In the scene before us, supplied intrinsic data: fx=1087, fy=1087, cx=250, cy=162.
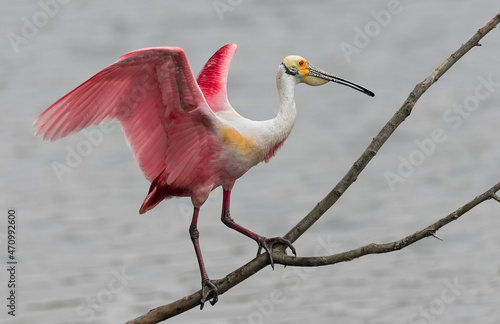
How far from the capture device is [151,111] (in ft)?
24.7

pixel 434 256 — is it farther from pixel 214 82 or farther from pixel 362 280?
pixel 214 82

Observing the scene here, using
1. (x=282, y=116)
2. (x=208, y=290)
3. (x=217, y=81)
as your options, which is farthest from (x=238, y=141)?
(x=208, y=290)

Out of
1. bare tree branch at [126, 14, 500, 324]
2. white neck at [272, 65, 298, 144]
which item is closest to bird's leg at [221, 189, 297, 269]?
bare tree branch at [126, 14, 500, 324]

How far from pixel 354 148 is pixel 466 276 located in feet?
10.4

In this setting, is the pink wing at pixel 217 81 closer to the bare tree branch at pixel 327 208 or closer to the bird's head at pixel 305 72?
the bird's head at pixel 305 72

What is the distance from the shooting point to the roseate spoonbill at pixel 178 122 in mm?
7234

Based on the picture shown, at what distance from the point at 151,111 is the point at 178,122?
21 centimetres

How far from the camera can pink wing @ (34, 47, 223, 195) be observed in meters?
7.15

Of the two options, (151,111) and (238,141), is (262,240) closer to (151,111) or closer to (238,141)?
(238,141)

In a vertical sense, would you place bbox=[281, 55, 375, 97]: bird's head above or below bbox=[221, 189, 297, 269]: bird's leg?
above

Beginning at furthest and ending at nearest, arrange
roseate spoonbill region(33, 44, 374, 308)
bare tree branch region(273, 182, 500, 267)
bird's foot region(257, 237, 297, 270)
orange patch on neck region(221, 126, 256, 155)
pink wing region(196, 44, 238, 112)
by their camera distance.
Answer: pink wing region(196, 44, 238, 112)
orange patch on neck region(221, 126, 256, 155)
roseate spoonbill region(33, 44, 374, 308)
bird's foot region(257, 237, 297, 270)
bare tree branch region(273, 182, 500, 267)

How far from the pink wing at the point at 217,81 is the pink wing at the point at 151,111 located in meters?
0.64

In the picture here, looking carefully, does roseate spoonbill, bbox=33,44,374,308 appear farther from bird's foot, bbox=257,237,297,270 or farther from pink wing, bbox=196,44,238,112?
pink wing, bbox=196,44,238,112

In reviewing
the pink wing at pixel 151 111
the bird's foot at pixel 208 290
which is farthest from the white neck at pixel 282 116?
the bird's foot at pixel 208 290
